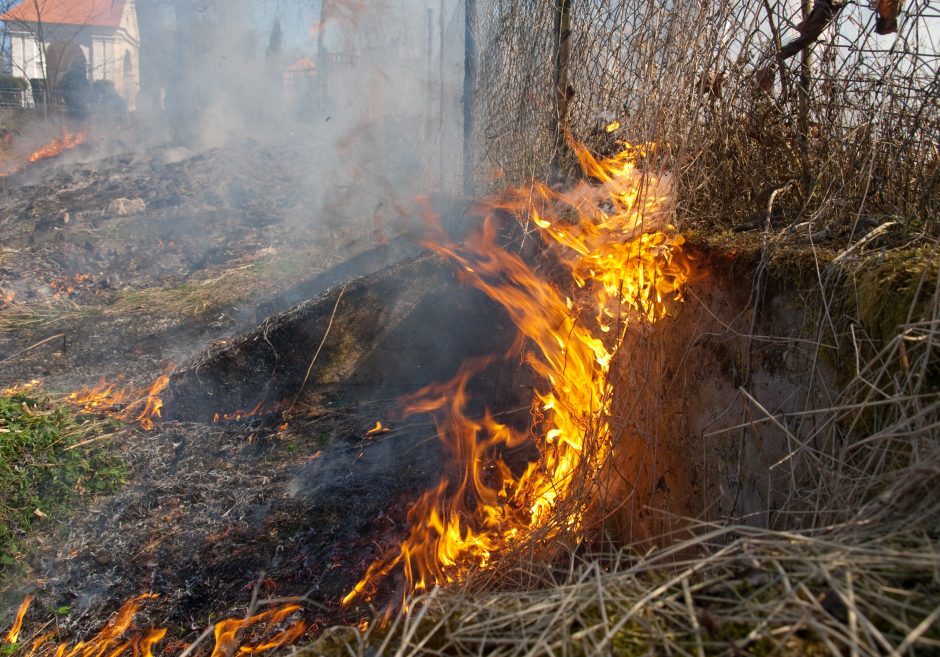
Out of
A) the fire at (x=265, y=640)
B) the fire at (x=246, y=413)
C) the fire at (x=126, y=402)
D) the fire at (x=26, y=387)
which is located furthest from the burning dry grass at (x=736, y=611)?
the fire at (x=26, y=387)

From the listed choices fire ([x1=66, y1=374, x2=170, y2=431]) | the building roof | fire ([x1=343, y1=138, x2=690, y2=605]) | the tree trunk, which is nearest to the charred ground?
fire ([x1=66, y1=374, x2=170, y2=431])

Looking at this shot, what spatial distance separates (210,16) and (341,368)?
72.9 feet

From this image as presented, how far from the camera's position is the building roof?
29.4m

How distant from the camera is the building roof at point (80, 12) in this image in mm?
29359

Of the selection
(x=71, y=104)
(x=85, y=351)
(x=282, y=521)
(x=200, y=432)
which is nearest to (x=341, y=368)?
(x=200, y=432)

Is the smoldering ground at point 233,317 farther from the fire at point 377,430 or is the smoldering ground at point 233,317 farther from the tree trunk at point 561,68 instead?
the tree trunk at point 561,68

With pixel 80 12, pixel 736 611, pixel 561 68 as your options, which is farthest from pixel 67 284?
pixel 80 12

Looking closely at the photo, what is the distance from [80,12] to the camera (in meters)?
31.1

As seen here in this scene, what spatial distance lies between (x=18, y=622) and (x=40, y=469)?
1.44 m

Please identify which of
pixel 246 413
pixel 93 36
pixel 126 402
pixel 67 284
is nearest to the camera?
pixel 246 413

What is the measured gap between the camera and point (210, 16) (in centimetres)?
2253

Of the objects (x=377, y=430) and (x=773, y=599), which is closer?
(x=773, y=599)

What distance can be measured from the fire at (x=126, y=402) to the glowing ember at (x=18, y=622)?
1862mm

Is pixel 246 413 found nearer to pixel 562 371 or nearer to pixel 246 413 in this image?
pixel 246 413
